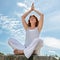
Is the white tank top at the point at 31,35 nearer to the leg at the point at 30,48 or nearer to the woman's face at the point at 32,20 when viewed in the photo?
the woman's face at the point at 32,20

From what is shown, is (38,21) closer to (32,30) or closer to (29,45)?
(32,30)

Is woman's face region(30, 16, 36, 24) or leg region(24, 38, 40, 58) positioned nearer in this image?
leg region(24, 38, 40, 58)

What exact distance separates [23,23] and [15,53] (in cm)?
123

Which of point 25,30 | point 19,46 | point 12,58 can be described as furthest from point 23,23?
point 12,58

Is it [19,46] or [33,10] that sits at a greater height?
[33,10]

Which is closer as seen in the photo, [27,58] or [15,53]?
[27,58]

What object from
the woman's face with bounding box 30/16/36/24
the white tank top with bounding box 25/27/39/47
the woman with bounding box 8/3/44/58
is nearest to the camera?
the woman with bounding box 8/3/44/58

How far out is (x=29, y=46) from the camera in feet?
22.6

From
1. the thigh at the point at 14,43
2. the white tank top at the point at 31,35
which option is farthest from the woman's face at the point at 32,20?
the thigh at the point at 14,43

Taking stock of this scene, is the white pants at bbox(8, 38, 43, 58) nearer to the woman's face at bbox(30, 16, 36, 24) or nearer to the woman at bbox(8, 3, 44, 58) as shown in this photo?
the woman at bbox(8, 3, 44, 58)

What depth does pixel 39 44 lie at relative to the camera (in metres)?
6.76

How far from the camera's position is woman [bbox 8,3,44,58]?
6.77 meters

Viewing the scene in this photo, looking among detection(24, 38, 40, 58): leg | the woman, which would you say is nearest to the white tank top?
the woman

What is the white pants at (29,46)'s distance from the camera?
6.71m
